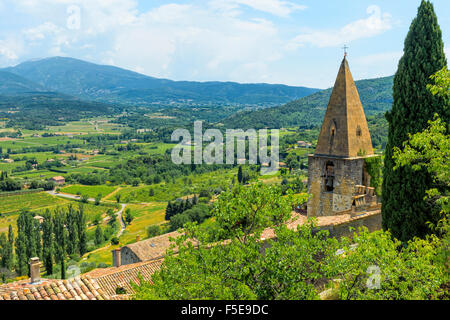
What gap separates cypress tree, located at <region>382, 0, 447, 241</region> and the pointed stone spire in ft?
12.5

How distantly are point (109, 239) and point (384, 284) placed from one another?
6412cm

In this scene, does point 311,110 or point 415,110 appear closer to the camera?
point 415,110

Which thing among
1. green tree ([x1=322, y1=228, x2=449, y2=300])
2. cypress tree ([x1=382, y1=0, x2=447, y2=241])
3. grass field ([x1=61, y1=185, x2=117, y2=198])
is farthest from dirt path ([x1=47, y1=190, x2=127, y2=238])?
green tree ([x1=322, y1=228, x2=449, y2=300])

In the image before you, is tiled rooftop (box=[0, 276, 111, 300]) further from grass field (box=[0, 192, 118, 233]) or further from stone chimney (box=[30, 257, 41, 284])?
grass field (box=[0, 192, 118, 233])

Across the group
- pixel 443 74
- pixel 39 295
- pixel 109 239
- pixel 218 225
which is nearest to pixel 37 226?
pixel 109 239

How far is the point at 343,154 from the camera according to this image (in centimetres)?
1744

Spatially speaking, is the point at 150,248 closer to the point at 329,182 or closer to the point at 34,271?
the point at 34,271

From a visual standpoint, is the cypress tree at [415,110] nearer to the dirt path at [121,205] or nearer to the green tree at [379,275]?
the green tree at [379,275]

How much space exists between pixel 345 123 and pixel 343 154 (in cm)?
156

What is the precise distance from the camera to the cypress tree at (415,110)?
12633mm

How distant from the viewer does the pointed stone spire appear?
17.4 meters

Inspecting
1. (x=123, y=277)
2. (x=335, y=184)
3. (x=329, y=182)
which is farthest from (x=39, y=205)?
(x=335, y=184)

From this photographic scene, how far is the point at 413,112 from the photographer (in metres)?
13.0
